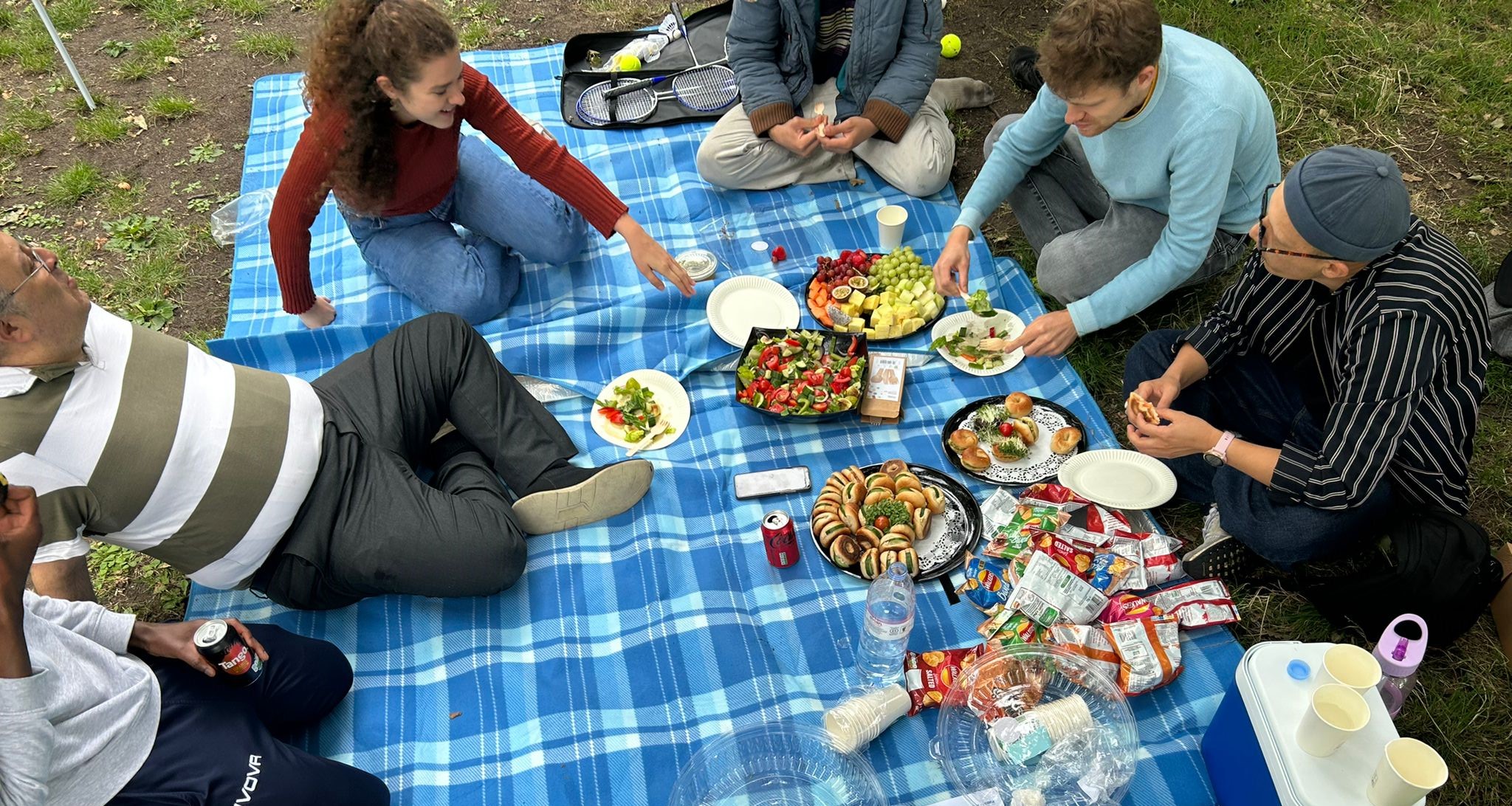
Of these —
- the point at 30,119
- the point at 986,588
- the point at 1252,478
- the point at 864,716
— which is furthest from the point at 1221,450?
the point at 30,119

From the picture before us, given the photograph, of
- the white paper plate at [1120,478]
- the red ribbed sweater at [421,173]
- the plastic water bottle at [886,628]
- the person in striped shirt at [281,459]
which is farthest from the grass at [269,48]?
the white paper plate at [1120,478]

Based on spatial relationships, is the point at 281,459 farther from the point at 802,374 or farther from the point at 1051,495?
the point at 1051,495

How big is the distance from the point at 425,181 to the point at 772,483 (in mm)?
1928

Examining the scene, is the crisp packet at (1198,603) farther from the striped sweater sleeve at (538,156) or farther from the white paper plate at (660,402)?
the striped sweater sleeve at (538,156)

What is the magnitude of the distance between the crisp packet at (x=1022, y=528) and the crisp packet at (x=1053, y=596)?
160 mm

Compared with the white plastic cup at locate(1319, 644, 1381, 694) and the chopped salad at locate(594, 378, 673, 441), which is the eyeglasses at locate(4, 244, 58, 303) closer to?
the chopped salad at locate(594, 378, 673, 441)

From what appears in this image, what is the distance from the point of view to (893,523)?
3080mm

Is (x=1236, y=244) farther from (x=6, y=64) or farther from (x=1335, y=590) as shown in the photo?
(x=6, y=64)

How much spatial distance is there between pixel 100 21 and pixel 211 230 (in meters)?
2.87

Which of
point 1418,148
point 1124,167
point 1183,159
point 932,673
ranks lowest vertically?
point 932,673

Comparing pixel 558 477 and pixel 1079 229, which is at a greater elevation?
pixel 1079 229

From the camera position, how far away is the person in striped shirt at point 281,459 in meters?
2.37

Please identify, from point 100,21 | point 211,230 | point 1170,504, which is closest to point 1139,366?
point 1170,504

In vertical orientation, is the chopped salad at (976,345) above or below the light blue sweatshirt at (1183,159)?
below
